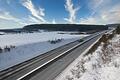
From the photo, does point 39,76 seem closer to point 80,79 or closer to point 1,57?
point 80,79

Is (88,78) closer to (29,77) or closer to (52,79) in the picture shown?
(52,79)

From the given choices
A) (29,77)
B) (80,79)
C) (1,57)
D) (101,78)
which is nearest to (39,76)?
(29,77)

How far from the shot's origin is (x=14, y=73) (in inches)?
630

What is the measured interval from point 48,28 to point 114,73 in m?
Answer: 184

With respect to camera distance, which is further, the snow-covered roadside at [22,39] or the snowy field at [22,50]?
the snow-covered roadside at [22,39]

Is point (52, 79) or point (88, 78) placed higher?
point (88, 78)

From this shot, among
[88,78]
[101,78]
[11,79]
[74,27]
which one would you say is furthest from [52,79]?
[74,27]

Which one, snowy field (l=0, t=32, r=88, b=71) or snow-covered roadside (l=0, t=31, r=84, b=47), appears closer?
snowy field (l=0, t=32, r=88, b=71)

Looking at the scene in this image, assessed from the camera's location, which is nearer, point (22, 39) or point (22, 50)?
point (22, 50)

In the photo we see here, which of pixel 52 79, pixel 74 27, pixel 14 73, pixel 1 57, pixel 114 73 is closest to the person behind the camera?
pixel 114 73

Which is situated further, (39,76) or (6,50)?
(6,50)

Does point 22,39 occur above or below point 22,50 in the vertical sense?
below

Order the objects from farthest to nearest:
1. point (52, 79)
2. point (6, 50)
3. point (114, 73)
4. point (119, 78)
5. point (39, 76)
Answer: point (6, 50) → point (39, 76) → point (52, 79) → point (114, 73) → point (119, 78)

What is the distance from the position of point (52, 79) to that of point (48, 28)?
181m
